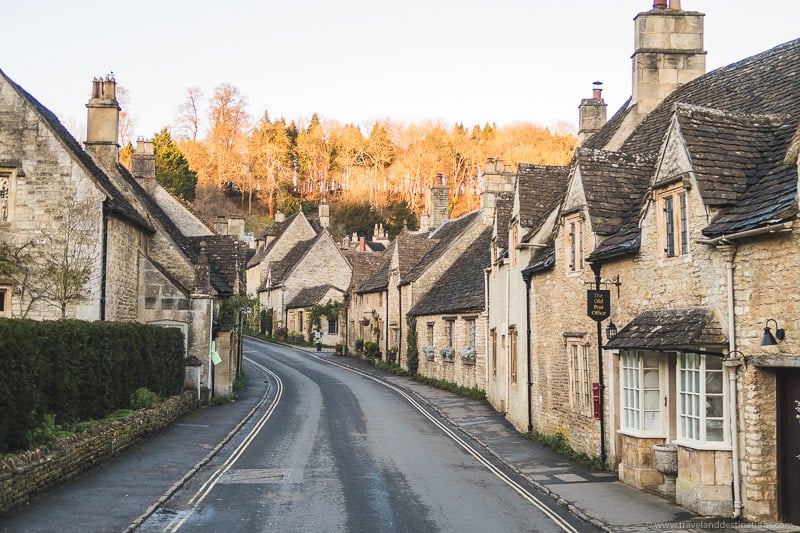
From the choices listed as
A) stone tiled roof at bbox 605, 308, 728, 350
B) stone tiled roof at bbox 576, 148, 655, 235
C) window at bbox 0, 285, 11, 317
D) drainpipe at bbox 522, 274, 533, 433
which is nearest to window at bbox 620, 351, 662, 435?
stone tiled roof at bbox 605, 308, 728, 350

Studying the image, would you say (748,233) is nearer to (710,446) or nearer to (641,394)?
(710,446)

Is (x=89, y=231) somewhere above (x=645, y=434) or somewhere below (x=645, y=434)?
above

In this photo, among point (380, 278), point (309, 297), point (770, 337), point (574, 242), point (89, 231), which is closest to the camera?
point (770, 337)

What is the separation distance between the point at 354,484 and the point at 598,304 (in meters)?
5.87

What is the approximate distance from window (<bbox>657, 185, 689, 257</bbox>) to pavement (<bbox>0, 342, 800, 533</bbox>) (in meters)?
4.23

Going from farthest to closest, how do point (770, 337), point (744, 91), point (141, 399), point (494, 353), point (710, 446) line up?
point (494, 353) < point (141, 399) < point (744, 91) < point (710, 446) < point (770, 337)

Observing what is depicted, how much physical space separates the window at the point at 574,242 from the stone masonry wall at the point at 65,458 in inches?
420

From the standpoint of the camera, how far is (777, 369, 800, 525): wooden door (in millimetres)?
10963

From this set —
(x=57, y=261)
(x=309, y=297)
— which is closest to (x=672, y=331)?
(x=57, y=261)

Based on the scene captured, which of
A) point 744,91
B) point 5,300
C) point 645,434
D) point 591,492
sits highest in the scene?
point 744,91

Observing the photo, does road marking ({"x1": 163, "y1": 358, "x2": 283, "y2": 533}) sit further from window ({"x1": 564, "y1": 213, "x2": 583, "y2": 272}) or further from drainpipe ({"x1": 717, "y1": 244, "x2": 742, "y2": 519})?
window ({"x1": 564, "y1": 213, "x2": 583, "y2": 272})

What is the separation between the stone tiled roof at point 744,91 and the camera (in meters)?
15.6

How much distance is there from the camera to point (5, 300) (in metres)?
24.3

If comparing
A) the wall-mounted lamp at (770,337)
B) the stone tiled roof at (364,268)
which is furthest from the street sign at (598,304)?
the stone tiled roof at (364,268)
